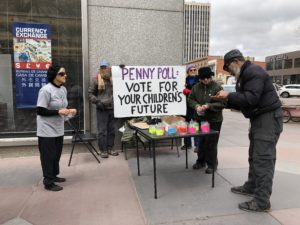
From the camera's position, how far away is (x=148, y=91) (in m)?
4.64

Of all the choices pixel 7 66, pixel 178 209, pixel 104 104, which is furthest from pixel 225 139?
pixel 7 66

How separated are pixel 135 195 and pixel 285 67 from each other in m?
71.1

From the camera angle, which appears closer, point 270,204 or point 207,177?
point 270,204

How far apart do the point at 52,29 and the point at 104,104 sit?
186cm

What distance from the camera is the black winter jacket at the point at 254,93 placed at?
3.10m

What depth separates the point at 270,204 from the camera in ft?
11.2

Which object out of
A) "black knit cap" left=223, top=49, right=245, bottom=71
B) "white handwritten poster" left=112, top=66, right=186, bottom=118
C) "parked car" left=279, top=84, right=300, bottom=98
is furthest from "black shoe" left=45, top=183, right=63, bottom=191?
"parked car" left=279, top=84, right=300, bottom=98

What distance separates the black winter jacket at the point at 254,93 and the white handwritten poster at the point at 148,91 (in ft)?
5.19

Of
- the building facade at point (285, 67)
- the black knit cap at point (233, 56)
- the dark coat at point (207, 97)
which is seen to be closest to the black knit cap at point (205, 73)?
the dark coat at point (207, 97)

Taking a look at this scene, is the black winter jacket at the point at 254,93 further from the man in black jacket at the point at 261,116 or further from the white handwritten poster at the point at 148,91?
the white handwritten poster at the point at 148,91

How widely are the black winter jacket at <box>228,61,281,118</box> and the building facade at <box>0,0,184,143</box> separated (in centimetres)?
295

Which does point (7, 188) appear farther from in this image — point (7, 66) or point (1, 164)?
point (7, 66)

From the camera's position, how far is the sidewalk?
3.16 m

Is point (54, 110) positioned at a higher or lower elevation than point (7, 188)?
higher
